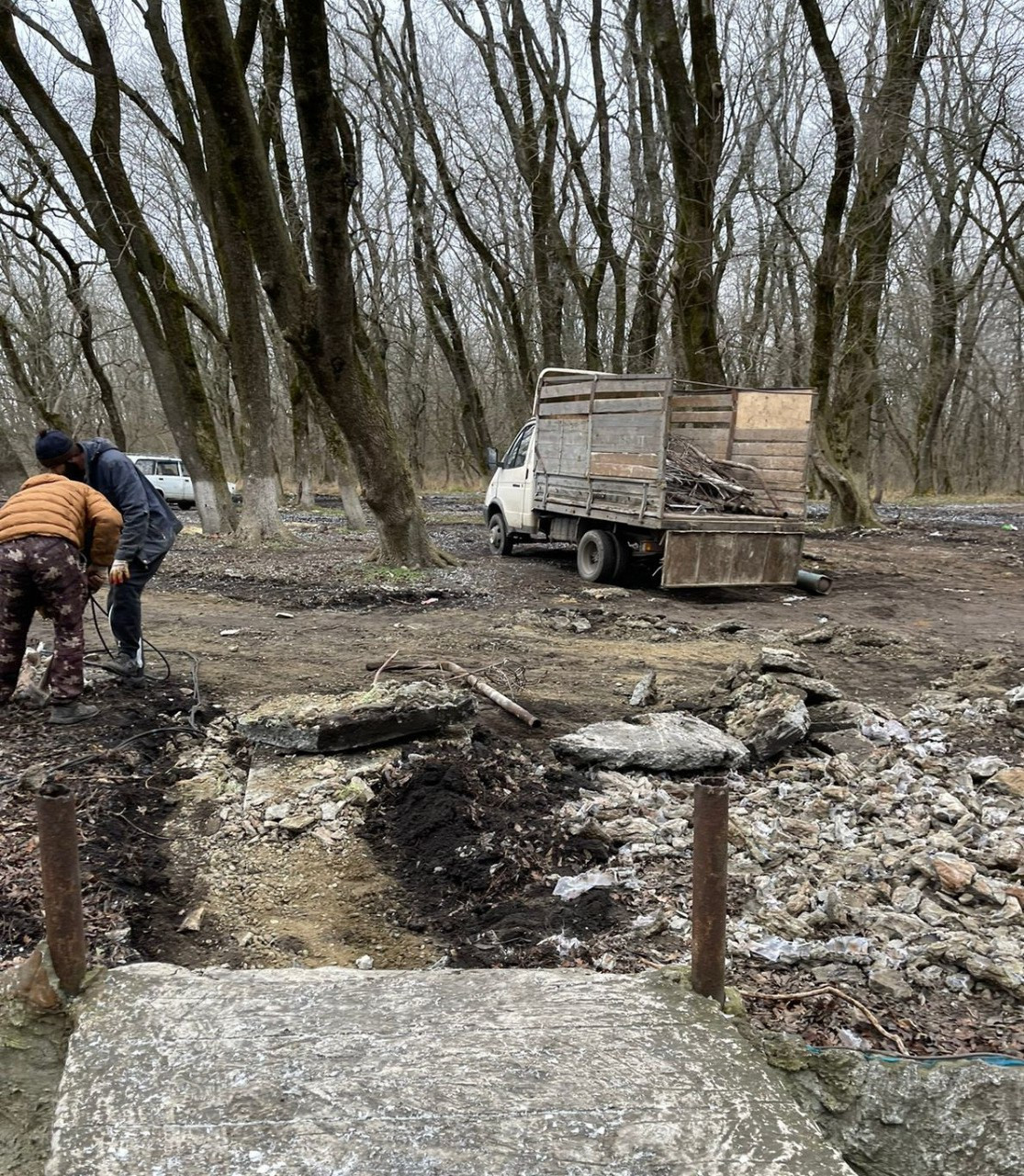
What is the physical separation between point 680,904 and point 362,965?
130 centimetres

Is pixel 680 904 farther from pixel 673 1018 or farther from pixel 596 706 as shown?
pixel 596 706

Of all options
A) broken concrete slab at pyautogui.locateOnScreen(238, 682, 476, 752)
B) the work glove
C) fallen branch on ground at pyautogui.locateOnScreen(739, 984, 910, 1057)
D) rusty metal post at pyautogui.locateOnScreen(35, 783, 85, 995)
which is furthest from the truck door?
Answer: rusty metal post at pyautogui.locateOnScreen(35, 783, 85, 995)

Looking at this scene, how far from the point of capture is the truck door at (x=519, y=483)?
43.6ft

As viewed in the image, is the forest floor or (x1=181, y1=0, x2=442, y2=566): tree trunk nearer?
the forest floor

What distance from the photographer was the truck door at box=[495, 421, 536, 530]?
13.3 m

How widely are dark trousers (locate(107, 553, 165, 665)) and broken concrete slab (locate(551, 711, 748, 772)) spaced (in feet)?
10.7

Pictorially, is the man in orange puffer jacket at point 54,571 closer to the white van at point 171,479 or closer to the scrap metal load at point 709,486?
the scrap metal load at point 709,486

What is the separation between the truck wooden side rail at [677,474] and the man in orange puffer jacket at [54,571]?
630cm

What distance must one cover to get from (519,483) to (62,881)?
11.6 meters

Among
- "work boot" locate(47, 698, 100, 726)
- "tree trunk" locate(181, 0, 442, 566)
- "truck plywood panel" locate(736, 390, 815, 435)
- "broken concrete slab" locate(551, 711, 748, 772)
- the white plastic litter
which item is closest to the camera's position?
the white plastic litter

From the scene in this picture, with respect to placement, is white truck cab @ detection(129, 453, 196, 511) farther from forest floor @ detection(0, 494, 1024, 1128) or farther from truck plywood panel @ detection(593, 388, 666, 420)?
truck plywood panel @ detection(593, 388, 666, 420)

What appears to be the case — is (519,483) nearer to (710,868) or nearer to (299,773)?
(299,773)

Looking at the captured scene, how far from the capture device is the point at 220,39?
9508 millimetres

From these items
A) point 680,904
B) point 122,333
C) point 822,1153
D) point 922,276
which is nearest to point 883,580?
point 680,904
